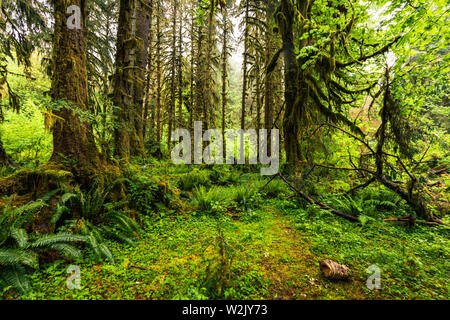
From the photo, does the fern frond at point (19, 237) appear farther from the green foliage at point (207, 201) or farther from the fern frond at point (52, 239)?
the green foliage at point (207, 201)

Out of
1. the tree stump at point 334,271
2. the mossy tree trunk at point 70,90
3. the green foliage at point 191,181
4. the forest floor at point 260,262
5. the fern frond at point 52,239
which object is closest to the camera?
the forest floor at point 260,262

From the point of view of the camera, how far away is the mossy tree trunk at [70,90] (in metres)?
3.54

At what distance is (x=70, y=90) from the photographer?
3604mm

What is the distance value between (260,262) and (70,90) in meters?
4.71

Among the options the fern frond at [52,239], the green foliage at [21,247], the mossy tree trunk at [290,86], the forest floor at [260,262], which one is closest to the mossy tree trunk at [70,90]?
the green foliage at [21,247]

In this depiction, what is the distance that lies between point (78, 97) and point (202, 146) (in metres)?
8.76

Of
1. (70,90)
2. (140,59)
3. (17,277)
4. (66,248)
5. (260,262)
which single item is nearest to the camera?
(17,277)

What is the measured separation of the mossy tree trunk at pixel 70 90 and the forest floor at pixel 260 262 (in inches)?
74.3

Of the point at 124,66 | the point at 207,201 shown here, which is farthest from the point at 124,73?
the point at 207,201

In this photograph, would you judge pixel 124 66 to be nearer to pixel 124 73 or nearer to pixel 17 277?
pixel 124 73
